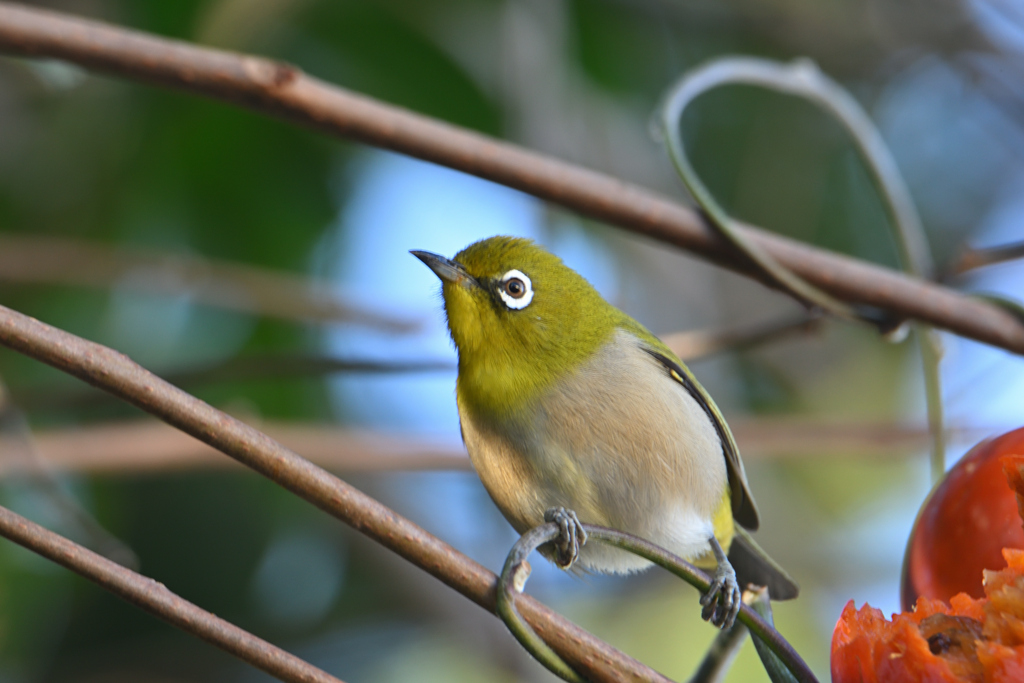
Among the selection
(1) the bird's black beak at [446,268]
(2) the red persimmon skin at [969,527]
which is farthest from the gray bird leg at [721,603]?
(1) the bird's black beak at [446,268]

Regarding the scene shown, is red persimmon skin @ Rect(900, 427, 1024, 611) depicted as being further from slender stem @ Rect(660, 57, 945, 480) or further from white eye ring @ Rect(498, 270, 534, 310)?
white eye ring @ Rect(498, 270, 534, 310)

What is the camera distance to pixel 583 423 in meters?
0.80

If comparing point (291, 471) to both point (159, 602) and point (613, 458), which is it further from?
point (613, 458)

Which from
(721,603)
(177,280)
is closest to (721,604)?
(721,603)

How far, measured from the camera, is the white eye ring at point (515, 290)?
86 centimetres

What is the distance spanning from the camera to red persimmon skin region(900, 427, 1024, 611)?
0.79 meters

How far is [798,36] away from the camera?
287cm

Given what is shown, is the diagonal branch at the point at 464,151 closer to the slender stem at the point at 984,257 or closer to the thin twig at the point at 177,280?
the slender stem at the point at 984,257

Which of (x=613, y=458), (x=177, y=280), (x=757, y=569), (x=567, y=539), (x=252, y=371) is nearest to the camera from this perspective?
(x=567, y=539)

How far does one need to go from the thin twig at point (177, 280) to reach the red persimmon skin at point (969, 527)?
107cm

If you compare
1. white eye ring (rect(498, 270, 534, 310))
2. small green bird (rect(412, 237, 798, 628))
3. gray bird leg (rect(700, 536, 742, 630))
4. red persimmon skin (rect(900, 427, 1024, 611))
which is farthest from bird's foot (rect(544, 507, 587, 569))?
red persimmon skin (rect(900, 427, 1024, 611))

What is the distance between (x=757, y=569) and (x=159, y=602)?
0.61 meters

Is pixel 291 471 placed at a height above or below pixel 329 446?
below

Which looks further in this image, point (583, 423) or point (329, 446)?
point (329, 446)
